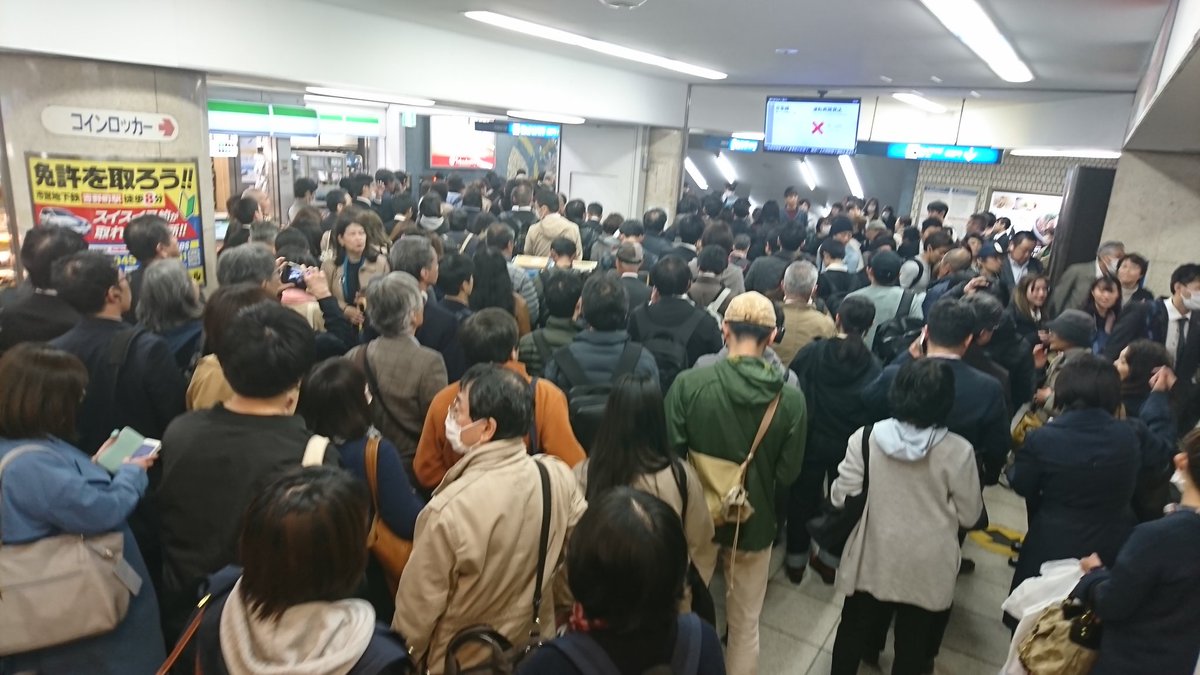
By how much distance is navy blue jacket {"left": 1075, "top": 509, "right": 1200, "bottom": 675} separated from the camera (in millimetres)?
2029

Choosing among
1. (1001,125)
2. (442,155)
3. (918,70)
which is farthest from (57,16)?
(442,155)

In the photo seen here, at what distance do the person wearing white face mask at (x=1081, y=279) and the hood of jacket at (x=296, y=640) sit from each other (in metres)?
6.39

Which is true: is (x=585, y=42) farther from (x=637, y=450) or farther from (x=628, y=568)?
(x=628, y=568)

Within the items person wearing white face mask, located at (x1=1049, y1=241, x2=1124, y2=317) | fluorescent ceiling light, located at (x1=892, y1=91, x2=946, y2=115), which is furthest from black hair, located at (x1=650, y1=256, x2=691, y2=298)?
fluorescent ceiling light, located at (x1=892, y1=91, x2=946, y2=115)

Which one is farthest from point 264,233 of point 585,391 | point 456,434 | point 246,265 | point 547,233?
point 456,434

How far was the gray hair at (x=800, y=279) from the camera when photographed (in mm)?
4348

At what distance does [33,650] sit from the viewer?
1991mm

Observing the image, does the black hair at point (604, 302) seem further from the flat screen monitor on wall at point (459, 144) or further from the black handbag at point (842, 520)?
the flat screen monitor on wall at point (459, 144)

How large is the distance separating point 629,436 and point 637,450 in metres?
0.05

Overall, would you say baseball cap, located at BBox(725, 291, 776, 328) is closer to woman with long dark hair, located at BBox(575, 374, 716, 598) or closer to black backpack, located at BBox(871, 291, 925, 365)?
woman with long dark hair, located at BBox(575, 374, 716, 598)

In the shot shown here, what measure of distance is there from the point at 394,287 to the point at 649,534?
1.97m

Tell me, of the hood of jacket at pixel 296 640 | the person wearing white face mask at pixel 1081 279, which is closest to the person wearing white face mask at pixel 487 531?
the hood of jacket at pixel 296 640

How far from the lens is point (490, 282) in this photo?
4.49m

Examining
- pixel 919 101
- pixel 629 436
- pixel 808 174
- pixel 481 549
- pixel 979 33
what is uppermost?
pixel 919 101
